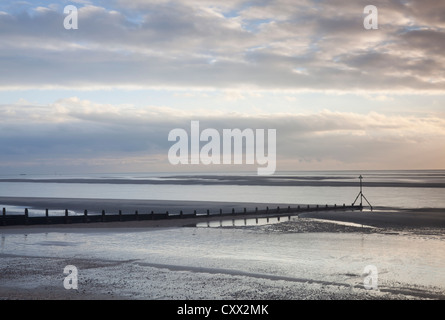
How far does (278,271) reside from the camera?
18.5 m

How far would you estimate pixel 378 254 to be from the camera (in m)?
23.2

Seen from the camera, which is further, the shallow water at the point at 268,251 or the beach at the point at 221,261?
the shallow water at the point at 268,251

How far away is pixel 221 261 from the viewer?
21.0 m

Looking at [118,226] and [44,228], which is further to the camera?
[118,226]

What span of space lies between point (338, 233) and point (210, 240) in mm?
9762

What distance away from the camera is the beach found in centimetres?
1514

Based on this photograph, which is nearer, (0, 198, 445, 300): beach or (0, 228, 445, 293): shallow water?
(0, 198, 445, 300): beach

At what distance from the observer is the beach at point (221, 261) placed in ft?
49.7

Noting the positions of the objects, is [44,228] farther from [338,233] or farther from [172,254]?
[338,233]

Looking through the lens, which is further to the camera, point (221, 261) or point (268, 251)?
point (268, 251)
